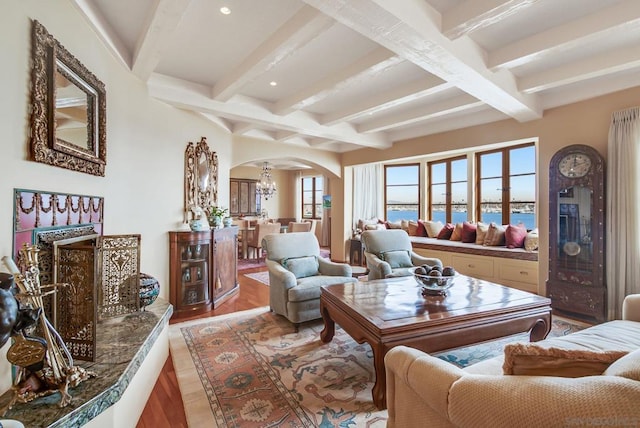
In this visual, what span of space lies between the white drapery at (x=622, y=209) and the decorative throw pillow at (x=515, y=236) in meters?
1.59

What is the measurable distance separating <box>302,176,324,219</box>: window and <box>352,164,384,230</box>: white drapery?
293 cm

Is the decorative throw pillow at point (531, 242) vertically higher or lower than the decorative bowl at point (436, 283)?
higher

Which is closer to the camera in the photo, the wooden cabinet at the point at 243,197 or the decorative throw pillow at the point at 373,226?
the decorative throw pillow at the point at 373,226

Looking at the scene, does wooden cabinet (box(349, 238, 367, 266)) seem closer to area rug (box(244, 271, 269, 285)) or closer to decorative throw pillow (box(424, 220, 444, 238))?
decorative throw pillow (box(424, 220, 444, 238))

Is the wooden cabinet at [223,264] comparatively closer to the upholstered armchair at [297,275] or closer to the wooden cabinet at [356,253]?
the upholstered armchair at [297,275]

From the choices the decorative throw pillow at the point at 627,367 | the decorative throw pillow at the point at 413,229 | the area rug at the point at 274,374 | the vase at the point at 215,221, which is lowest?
the area rug at the point at 274,374

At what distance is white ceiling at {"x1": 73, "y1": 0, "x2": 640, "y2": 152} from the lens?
2.03m

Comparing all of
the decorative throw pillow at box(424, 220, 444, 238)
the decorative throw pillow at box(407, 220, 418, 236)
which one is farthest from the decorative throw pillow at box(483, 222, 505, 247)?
the decorative throw pillow at box(407, 220, 418, 236)

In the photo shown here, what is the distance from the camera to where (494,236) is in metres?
5.20

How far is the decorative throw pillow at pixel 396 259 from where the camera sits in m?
4.10

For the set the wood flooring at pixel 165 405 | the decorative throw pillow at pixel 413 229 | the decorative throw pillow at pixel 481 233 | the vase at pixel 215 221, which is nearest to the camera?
the wood flooring at pixel 165 405

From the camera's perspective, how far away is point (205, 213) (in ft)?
13.9

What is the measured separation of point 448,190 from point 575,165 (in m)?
3.28

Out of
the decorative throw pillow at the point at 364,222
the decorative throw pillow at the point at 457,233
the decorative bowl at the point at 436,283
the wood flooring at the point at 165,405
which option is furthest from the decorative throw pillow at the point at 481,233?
the wood flooring at the point at 165,405
